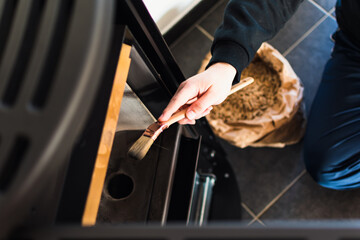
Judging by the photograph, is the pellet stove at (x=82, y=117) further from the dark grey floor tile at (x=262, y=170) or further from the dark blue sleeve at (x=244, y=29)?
the dark grey floor tile at (x=262, y=170)

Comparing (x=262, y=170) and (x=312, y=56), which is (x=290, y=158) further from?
(x=312, y=56)

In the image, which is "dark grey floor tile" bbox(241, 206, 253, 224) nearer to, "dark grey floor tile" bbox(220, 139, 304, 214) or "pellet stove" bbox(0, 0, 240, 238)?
"dark grey floor tile" bbox(220, 139, 304, 214)

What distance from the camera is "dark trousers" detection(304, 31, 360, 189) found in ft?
3.16

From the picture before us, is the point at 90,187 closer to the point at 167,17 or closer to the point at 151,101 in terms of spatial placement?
the point at 151,101

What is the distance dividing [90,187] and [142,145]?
0.16 meters

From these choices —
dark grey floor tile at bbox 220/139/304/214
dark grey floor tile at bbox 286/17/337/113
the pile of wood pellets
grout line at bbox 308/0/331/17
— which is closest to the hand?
the pile of wood pellets

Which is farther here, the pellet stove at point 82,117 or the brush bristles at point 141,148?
the brush bristles at point 141,148

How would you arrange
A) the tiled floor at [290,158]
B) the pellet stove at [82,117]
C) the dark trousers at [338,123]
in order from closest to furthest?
the pellet stove at [82,117]
the dark trousers at [338,123]
the tiled floor at [290,158]

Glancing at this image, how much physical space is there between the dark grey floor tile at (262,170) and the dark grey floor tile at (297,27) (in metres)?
0.44

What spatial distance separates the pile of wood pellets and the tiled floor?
0.23 m

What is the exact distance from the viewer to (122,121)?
552 mm

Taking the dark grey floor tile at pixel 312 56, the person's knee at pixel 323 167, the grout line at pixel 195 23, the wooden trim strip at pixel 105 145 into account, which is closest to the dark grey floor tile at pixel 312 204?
the person's knee at pixel 323 167

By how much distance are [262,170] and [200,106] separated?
0.73 m

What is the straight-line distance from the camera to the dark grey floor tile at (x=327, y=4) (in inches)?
55.7
